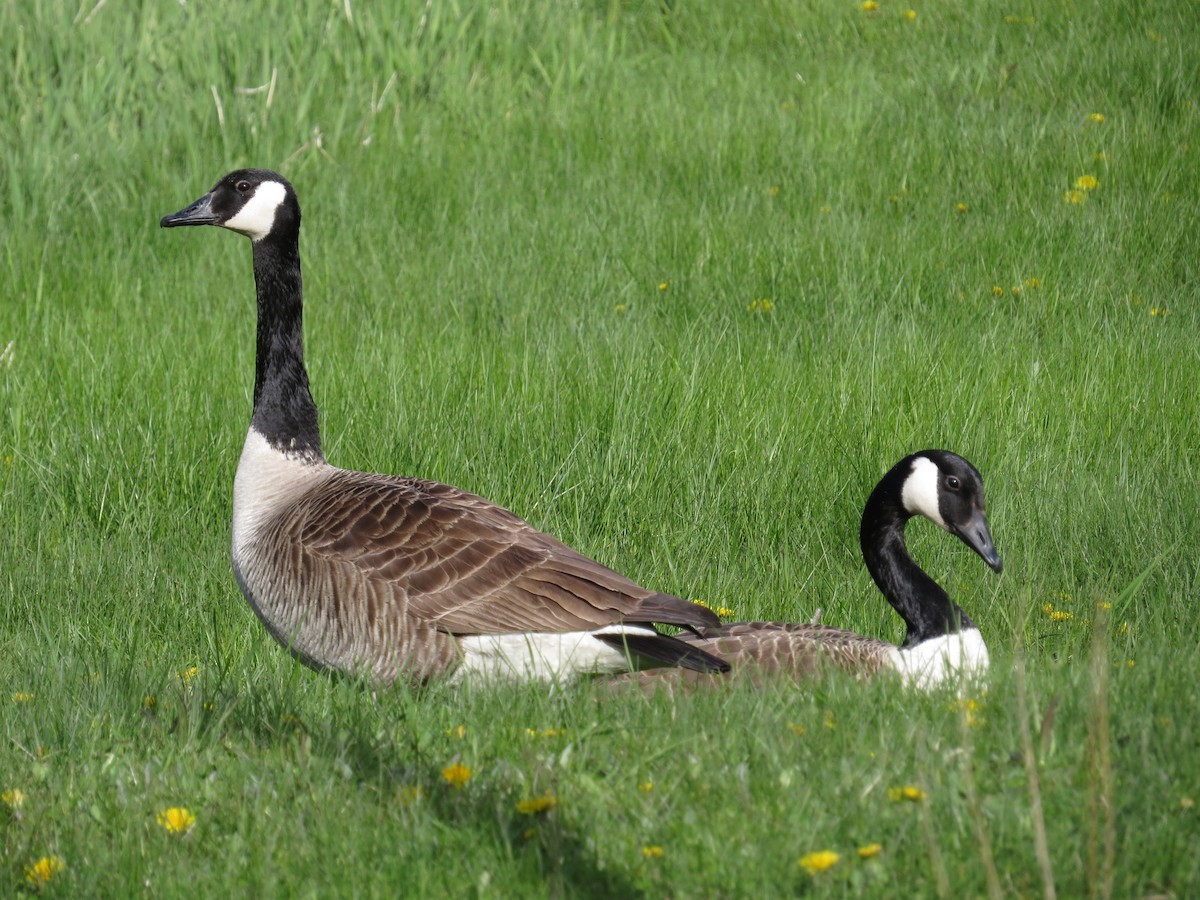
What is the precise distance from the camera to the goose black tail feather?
428 centimetres

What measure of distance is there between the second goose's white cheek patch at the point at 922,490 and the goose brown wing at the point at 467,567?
1.11 m

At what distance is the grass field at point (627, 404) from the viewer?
10.2 ft

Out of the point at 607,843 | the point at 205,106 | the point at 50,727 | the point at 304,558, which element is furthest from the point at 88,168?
the point at 607,843

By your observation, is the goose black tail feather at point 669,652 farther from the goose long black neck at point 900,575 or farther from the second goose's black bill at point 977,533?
the second goose's black bill at point 977,533

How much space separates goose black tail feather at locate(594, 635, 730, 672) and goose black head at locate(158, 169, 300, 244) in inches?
103

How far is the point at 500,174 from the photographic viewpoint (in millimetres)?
10266

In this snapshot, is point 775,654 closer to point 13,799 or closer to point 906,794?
point 906,794

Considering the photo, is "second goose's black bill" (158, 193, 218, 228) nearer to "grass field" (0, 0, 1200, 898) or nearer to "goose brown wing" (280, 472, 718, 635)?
"grass field" (0, 0, 1200, 898)

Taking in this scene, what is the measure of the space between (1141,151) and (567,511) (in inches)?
229

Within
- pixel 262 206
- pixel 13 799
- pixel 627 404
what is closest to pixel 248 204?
pixel 262 206

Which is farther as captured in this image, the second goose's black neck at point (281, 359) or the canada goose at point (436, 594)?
the second goose's black neck at point (281, 359)

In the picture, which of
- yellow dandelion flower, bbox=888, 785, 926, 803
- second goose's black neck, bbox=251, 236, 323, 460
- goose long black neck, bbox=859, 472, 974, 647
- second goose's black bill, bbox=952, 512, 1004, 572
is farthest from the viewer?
second goose's black neck, bbox=251, 236, 323, 460

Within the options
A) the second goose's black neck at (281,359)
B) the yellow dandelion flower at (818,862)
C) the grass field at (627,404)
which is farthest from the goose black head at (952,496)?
the second goose's black neck at (281,359)

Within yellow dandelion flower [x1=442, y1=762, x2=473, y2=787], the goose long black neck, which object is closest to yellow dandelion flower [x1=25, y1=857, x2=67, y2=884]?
yellow dandelion flower [x1=442, y1=762, x2=473, y2=787]
